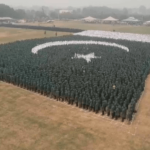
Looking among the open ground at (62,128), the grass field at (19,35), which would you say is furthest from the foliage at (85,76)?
the grass field at (19,35)

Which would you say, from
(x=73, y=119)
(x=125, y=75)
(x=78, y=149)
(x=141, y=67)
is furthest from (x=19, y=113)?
(x=141, y=67)

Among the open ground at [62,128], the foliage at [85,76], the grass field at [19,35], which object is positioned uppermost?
the foliage at [85,76]

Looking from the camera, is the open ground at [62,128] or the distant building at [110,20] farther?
the distant building at [110,20]

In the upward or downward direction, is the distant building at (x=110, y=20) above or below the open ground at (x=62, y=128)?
above

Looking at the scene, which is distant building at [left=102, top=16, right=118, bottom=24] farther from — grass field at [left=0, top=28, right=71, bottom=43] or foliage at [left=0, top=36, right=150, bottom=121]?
foliage at [left=0, top=36, right=150, bottom=121]

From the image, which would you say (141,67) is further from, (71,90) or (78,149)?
(78,149)

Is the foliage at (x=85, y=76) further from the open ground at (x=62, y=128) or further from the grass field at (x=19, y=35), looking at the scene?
the grass field at (x=19, y=35)

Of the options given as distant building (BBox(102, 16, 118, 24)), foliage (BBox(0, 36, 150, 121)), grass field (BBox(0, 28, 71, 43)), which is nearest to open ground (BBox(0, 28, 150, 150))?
foliage (BBox(0, 36, 150, 121))
